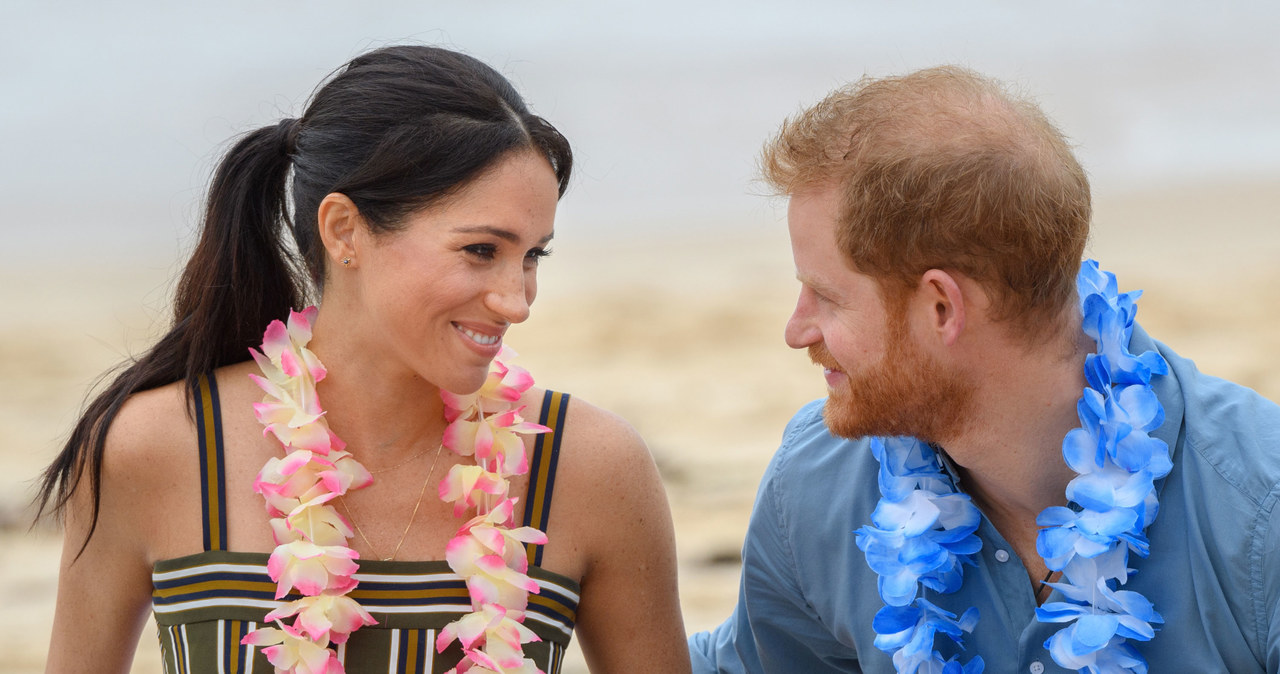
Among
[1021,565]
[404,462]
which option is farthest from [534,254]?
[1021,565]

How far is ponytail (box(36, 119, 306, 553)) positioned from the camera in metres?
2.99

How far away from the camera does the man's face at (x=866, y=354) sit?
2.68m

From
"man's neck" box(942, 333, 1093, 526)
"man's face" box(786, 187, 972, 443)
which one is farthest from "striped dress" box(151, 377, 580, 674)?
"man's neck" box(942, 333, 1093, 526)

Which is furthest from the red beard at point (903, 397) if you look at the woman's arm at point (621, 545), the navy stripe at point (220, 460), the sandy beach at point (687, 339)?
the sandy beach at point (687, 339)

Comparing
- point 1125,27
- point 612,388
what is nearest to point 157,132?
point 612,388

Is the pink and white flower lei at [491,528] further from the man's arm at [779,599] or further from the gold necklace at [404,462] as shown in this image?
the man's arm at [779,599]

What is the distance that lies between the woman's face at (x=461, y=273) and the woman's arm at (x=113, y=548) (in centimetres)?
56

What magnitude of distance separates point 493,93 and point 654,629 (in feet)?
3.94

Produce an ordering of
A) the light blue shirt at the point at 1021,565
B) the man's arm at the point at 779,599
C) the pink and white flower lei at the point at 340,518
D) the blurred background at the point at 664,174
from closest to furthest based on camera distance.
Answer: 1. the light blue shirt at the point at 1021,565
2. the pink and white flower lei at the point at 340,518
3. the man's arm at the point at 779,599
4. the blurred background at the point at 664,174

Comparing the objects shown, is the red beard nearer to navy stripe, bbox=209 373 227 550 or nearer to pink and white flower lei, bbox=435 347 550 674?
pink and white flower lei, bbox=435 347 550 674

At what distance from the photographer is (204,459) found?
9.41 feet

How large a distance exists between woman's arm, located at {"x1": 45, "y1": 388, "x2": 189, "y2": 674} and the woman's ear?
1.63 ft

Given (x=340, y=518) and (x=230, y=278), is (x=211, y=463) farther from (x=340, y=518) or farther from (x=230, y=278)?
(x=230, y=278)

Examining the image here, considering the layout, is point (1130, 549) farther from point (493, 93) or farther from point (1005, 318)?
point (493, 93)
